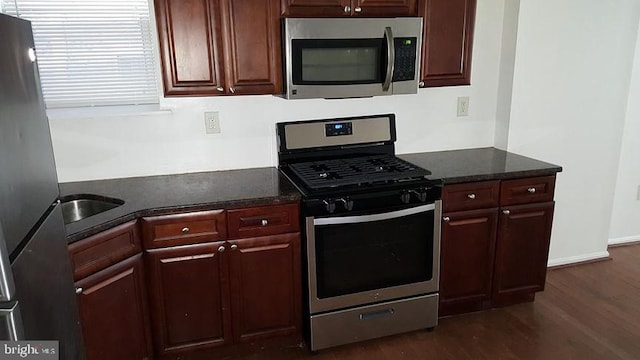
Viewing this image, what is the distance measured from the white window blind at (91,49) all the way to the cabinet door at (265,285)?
1096mm

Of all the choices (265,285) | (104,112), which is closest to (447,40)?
(265,285)

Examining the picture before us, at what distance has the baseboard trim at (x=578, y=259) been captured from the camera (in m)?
3.37

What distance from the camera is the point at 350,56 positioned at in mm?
2451

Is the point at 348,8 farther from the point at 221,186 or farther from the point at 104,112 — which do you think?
the point at 104,112

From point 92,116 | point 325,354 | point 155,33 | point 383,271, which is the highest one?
point 155,33

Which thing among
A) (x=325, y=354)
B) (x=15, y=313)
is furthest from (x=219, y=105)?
(x=15, y=313)

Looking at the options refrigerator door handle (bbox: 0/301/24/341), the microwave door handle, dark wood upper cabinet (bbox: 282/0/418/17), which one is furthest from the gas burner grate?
refrigerator door handle (bbox: 0/301/24/341)

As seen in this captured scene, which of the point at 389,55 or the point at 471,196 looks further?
the point at 471,196

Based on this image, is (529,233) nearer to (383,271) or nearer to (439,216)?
(439,216)

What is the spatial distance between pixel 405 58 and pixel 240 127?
982 mm

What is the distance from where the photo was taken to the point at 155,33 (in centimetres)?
243

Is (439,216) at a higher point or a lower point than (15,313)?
lower

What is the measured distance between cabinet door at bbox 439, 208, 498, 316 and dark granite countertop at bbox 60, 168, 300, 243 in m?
0.92

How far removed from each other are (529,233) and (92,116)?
97.2 inches
